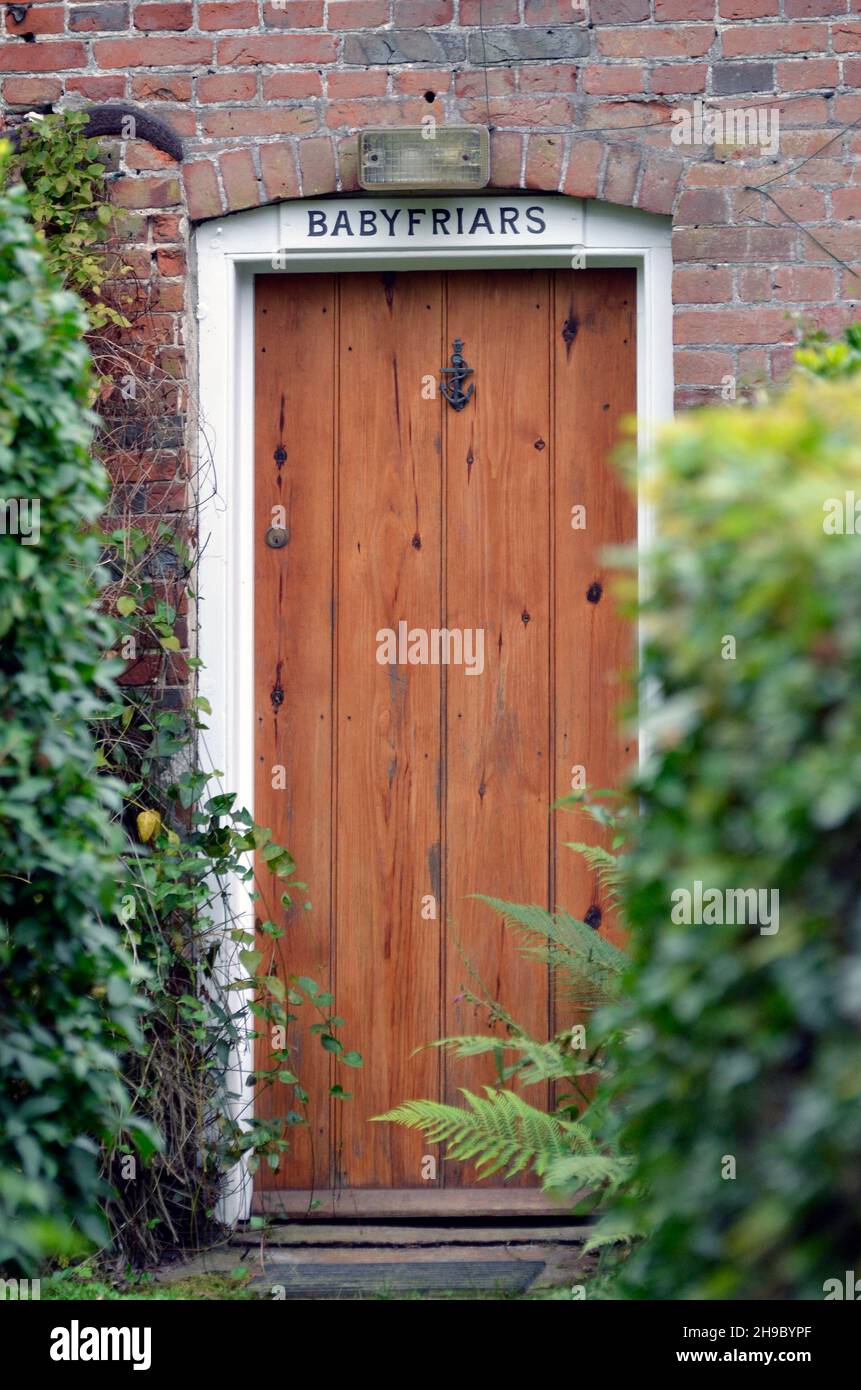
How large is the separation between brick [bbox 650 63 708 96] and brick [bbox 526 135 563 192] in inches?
10.8

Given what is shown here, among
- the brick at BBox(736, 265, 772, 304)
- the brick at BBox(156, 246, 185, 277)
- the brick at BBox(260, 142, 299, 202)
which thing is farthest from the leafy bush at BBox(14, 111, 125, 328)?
the brick at BBox(736, 265, 772, 304)

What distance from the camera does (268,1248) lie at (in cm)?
344

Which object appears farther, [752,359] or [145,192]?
[145,192]

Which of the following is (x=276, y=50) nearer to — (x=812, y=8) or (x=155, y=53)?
(x=155, y=53)

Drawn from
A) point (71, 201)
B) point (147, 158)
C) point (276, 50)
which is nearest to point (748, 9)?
point (276, 50)

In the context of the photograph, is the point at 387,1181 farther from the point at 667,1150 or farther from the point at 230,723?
the point at 667,1150

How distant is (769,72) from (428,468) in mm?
1288

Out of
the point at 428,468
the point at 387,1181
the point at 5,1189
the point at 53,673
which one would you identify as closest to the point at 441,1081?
the point at 387,1181

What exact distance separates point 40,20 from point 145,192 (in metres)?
0.55

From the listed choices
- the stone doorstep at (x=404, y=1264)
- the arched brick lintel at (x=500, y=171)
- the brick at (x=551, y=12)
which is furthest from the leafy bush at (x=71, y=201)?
the stone doorstep at (x=404, y=1264)

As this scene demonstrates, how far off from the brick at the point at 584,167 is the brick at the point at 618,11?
0.31 m

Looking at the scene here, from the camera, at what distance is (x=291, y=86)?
3.55 metres

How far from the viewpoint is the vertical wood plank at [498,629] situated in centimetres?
367

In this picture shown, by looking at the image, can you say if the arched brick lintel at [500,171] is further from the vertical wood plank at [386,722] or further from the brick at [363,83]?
the vertical wood plank at [386,722]
